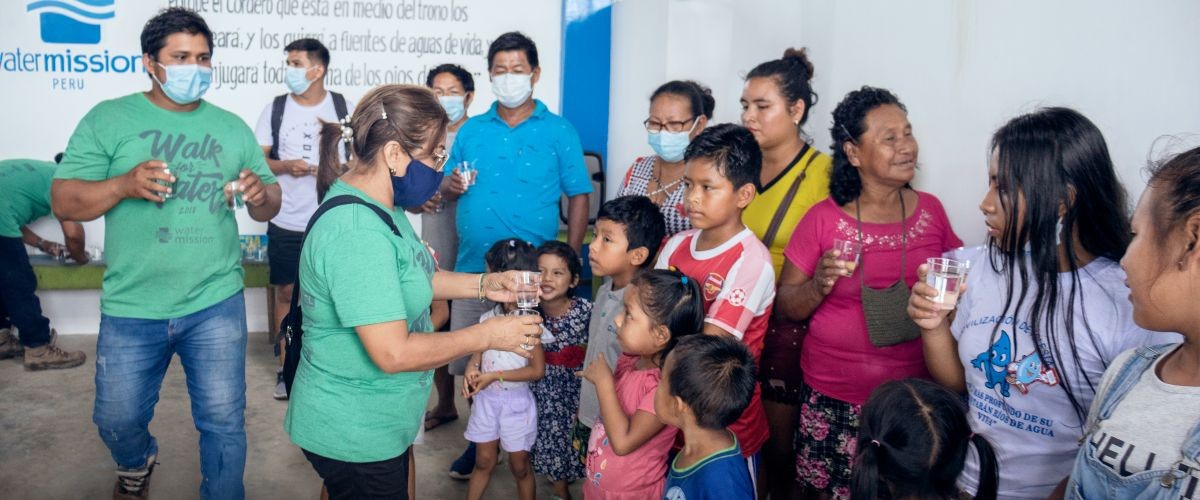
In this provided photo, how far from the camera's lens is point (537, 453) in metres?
3.21

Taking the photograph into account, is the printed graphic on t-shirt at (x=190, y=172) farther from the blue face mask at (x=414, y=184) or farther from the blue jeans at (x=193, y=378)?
the blue face mask at (x=414, y=184)

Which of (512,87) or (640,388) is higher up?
(512,87)

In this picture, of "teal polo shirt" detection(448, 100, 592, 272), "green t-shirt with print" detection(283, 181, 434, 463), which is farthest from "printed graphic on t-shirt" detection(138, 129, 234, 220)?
"teal polo shirt" detection(448, 100, 592, 272)

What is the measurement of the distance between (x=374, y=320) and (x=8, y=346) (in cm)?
460

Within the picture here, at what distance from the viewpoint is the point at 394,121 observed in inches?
80.1

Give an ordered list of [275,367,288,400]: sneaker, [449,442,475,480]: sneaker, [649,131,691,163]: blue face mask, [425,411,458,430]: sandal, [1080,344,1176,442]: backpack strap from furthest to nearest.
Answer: [275,367,288,400]: sneaker, [425,411,458,430]: sandal, [449,442,475,480]: sneaker, [649,131,691,163]: blue face mask, [1080,344,1176,442]: backpack strap

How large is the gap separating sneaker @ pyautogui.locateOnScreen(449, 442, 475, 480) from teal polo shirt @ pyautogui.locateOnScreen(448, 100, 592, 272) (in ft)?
2.69

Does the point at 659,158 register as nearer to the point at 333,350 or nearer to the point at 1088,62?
the point at 1088,62

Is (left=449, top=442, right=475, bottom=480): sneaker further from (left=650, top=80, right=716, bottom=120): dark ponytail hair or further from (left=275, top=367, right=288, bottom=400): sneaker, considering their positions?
(left=650, top=80, right=716, bottom=120): dark ponytail hair

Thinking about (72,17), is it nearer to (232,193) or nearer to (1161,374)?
(232,193)

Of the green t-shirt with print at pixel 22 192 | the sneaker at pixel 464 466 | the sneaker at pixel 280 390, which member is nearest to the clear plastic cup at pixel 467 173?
the sneaker at pixel 464 466

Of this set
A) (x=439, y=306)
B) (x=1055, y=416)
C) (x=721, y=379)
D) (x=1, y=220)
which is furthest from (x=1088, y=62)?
(x=1, y=220)

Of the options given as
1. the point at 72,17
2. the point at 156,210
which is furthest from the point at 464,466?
the point at 72,17

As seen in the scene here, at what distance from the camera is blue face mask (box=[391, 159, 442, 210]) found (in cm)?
210
